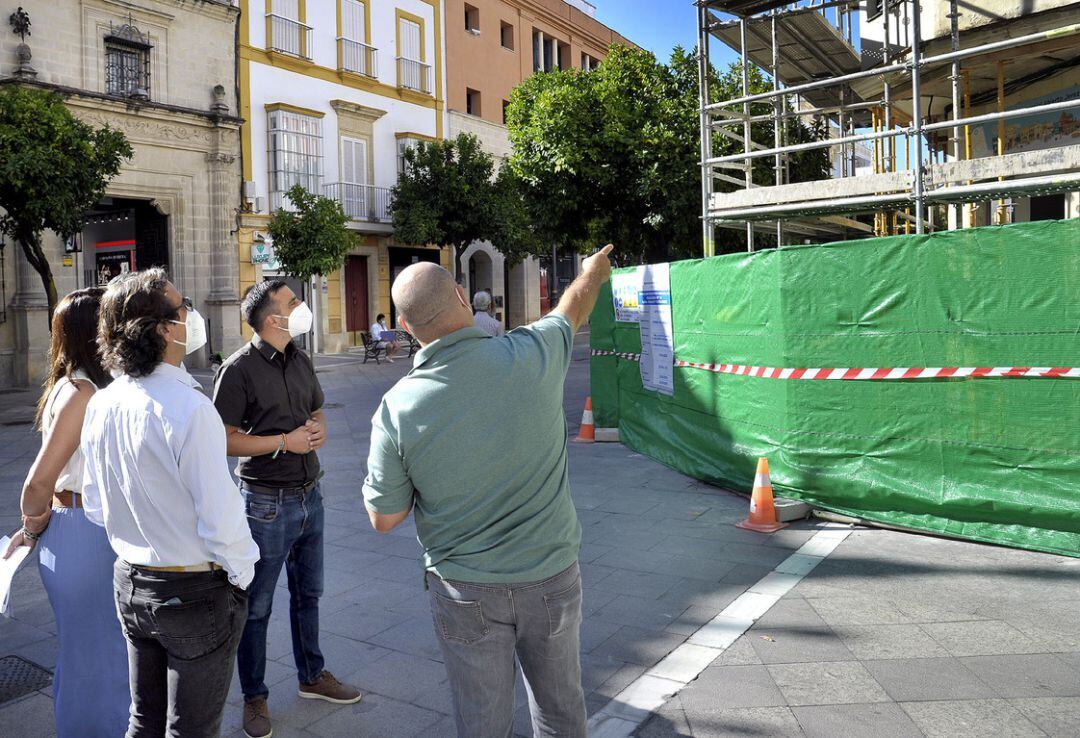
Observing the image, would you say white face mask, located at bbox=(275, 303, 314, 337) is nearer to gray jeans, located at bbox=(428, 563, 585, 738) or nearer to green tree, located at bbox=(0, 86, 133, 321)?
gray jeans, located at bbox=(428, 563, 585, 738)

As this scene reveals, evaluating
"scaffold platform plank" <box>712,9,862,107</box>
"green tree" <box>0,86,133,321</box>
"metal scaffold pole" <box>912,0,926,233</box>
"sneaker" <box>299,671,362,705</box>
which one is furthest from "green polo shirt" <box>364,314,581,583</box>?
"green tree" <box>0,86,133,321</box>

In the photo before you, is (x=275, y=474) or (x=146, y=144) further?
(x=146, y=144)

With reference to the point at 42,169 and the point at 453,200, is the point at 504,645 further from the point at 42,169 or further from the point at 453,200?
the point at 453,200

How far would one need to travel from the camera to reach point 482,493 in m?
2.56

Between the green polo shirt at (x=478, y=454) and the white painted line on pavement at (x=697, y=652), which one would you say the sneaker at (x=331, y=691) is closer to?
the white painted line on pavement at (x=697, y=652)

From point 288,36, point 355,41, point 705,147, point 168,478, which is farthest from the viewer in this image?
point 355,41

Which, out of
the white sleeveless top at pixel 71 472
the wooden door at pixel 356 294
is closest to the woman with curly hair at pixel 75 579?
the white sleeveless top at pixel 71 472

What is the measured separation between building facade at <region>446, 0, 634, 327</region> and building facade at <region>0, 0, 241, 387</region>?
963cm

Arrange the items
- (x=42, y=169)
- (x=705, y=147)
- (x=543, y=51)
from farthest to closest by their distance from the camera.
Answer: (x=543, y=51)
(x=42, y=169)
(x=705, y=147)

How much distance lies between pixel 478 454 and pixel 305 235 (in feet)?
63.1

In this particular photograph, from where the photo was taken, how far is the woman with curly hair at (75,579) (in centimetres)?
296

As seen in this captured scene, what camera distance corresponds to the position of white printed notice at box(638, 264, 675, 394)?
9.02 meters

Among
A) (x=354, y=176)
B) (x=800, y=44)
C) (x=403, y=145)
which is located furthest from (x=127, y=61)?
(x=800, y=44)

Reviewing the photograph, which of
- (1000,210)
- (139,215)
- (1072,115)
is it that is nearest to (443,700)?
(1072,115)
